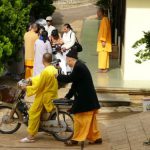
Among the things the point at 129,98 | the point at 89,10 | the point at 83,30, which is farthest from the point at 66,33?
the point at 89,10

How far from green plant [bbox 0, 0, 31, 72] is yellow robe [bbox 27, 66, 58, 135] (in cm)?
452

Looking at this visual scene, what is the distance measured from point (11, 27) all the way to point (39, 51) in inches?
69.5

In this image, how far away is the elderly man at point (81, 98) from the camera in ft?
31.8

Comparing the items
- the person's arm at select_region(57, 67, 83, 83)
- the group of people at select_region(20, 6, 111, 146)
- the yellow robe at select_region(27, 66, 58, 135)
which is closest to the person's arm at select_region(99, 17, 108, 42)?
the group of people at select_region(20, 6, 111, 146)

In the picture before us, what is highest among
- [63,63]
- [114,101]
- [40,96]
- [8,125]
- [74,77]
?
[74,77]

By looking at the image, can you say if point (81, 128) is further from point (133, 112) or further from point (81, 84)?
point (133, 112)

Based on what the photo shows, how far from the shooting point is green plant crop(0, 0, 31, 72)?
1481 centimetres

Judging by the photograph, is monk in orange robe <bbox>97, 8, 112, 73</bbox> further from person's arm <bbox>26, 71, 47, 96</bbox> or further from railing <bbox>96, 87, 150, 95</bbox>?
person's arm <bbox>26, 71, 47, 96</bbox>

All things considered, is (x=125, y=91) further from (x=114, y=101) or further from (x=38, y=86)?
(x=38, y=86)

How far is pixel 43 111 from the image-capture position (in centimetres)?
1026

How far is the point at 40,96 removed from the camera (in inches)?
399

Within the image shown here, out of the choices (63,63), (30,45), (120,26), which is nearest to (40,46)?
(30,45)

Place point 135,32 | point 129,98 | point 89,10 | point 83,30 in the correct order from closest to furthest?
1. point 129,98
2. point 135,32
3. point 83,30
4. point 89,10

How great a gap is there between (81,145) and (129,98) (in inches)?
170
